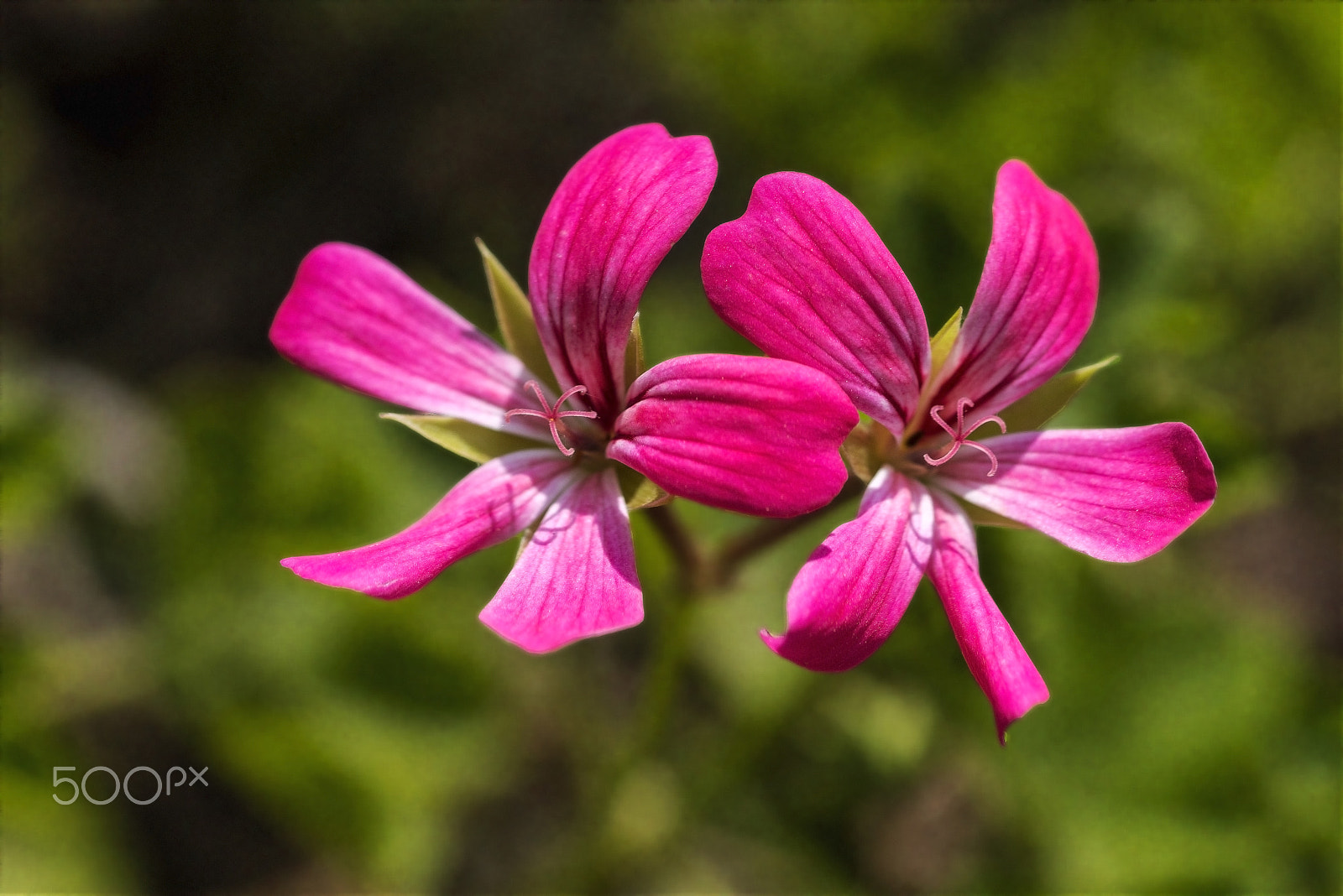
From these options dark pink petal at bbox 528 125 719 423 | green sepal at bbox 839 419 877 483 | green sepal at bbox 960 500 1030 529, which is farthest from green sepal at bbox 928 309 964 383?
dark pink petal at bbox 528 125 719 423

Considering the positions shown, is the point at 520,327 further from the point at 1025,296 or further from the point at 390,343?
the point at 1025,296

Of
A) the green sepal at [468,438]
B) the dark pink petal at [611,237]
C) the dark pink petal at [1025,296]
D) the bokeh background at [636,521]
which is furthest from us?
the bokeh background at [636,521]

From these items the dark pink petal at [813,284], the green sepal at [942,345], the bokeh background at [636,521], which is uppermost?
the dark pink petal at [813,284]

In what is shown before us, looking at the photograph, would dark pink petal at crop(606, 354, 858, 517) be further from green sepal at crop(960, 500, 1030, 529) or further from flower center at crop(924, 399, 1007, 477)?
green sepal at crop(960, 500, 1030, 529)

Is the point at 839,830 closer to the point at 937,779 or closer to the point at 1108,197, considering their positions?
the point at 937,779

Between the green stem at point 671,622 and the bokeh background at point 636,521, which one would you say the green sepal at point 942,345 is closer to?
the green stem at point 671,622

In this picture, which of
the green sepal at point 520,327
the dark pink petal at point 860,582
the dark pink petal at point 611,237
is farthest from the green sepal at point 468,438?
the dark pink petal at point 860,582

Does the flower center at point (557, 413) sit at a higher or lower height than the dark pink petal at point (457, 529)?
higher
